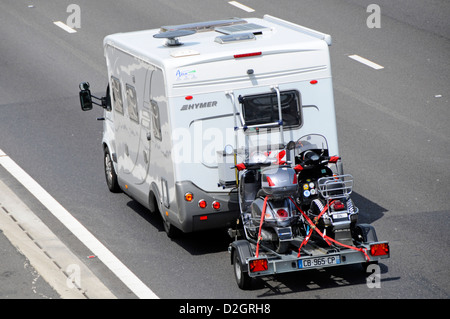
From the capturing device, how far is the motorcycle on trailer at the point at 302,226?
10.9 metres

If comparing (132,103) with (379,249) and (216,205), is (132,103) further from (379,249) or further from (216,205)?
(379,249)

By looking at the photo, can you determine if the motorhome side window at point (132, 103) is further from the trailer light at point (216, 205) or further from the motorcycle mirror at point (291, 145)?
the motorcycle mirror at point (291, 145)

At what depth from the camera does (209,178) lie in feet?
40.0

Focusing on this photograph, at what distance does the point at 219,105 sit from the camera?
1208 cm

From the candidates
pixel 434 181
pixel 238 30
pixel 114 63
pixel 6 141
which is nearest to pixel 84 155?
pixel 6 141

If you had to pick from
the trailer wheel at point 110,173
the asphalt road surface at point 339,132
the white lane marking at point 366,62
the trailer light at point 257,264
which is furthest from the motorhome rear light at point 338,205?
the white lane marking at point 366,62

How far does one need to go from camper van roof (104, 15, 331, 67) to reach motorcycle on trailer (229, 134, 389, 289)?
1552mm

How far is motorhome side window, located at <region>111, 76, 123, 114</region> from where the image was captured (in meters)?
14.1

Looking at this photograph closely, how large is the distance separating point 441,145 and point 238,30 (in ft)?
18.1

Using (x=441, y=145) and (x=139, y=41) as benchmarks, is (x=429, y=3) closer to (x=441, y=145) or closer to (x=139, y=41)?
(x=441, y=145)

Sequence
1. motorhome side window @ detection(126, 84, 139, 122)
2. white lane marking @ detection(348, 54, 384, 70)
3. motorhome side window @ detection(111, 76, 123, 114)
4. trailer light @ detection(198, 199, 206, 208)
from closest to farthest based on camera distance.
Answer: trailer light @ detection(198, 199, 206, 208) → motorhome side window @ detection(126, 84, 139, 122) → motorhome side window @ detection(111, 76, 123, 114) → white lane marking @ detection(348, 54, 384, 70)

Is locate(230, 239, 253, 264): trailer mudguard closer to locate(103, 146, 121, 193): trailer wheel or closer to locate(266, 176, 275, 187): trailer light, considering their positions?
locate(266, 176, 275, 187): trailer light

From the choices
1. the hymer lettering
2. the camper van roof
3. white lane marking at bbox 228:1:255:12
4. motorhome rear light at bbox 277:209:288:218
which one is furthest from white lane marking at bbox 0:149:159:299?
white lane marking at bbox 228:1:255:12

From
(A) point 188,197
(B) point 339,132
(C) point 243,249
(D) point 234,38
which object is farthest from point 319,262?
(B) point 339,132
